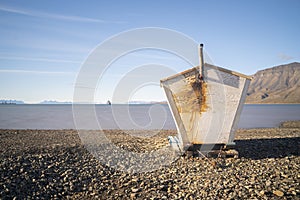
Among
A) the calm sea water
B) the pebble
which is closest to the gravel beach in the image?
the pebble

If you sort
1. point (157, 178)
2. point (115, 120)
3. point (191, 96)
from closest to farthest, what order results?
point (157, 178) → point (191, 96) → point (115, 120)

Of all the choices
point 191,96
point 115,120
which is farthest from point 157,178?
point 115,120

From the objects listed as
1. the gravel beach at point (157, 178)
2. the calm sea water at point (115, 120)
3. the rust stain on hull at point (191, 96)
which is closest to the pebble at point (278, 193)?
the gravel beach at point (157, 178)

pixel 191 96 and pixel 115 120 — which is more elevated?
pixel 191 96

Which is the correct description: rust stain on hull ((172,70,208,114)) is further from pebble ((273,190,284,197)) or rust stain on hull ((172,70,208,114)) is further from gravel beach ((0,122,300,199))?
pebble ((273,190,284,197))

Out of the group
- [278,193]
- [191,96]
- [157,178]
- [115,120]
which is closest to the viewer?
[278,193]

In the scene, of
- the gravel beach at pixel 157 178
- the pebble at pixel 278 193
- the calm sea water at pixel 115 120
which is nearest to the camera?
the pebble at pixel 278 193

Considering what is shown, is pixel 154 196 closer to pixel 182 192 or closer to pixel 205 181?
pixel 182 192

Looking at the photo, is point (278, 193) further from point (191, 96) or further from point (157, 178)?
point (191, 96)

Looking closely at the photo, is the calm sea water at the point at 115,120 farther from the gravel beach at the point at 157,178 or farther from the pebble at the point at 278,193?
the pebble at the point at 278,193

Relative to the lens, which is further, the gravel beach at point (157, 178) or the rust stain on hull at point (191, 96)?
the rust stain on hull at point (191, 96)

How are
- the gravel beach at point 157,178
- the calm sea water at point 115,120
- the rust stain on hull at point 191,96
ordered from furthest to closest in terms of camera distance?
the calm sea water at point 115,120 → the rust stain on hull at point 191,96 → the gravel beach at point 157,178

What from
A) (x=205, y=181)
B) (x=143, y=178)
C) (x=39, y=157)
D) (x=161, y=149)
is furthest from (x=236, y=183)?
(x=39, y=157)

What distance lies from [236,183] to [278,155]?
472cm
